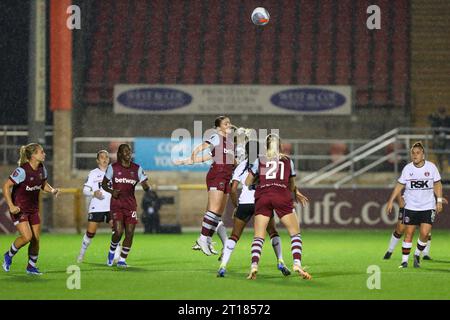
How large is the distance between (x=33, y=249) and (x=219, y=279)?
2776mm

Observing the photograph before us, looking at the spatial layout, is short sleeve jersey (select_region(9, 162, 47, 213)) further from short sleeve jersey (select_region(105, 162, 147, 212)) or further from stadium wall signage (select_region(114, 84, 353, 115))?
stadium wall signage (select_region(114, 84, 353, 115))

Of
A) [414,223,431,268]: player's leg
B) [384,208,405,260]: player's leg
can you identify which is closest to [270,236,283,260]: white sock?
[414,223,431,268]: player's leg

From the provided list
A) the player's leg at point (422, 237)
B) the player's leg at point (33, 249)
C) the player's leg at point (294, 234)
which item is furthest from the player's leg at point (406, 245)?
the player's leg at point (33, 249)

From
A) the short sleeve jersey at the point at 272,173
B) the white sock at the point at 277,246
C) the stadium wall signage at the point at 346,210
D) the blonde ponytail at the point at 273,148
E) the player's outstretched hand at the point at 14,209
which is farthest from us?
the stadium wall signage at the point at 346,210

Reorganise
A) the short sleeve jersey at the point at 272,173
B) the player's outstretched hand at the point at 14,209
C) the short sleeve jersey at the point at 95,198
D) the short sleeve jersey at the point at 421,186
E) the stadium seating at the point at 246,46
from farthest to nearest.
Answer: the stadium seating at the point at 246,46 < the short sleeve jersey at the point at 95,198 < the short sleeve jersey at the point at 421,186 < the player's outstretched hand at the point at 14,209 < the short sleeve jersey at the point at 272,173

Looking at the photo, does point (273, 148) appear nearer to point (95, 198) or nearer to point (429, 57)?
point (95, 198)

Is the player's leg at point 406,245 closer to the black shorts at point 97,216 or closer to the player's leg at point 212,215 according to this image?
the player's leg at point 212,215

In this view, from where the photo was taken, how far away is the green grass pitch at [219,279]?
12.6 m

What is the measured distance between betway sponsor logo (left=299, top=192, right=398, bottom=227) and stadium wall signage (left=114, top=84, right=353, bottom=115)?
513cm

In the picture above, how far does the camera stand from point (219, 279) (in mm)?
14375

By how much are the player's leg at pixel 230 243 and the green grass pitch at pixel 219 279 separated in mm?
175

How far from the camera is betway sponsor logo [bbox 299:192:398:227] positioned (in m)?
29.1

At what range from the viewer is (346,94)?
33594 millimetres

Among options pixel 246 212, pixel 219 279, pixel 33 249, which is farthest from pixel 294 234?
pixel 33 249
